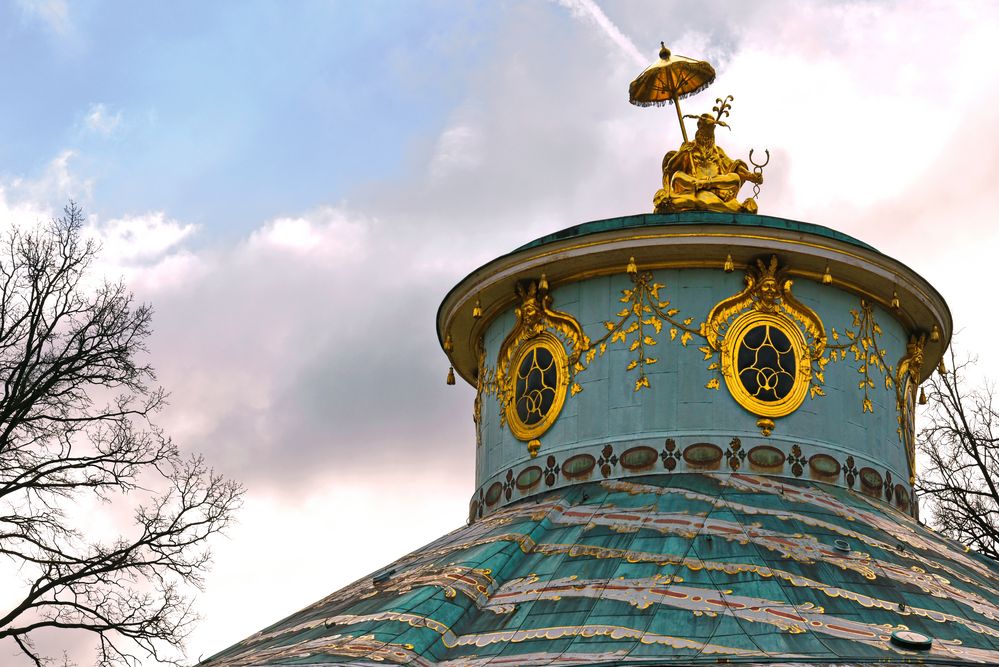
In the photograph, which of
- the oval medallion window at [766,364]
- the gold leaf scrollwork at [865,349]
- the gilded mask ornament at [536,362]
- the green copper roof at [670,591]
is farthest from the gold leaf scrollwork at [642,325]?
the gold leaf scrollwork at [865,349]

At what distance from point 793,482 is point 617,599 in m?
5.05

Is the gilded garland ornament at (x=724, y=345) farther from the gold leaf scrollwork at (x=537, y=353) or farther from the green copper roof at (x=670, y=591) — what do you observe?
the green copper roof at (x=670, y=591)

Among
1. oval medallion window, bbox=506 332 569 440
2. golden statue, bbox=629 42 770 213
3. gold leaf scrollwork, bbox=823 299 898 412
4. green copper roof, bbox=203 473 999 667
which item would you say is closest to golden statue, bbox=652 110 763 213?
golden statue, bbox=629 42 770 213

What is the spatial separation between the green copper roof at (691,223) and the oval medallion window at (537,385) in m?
1.76

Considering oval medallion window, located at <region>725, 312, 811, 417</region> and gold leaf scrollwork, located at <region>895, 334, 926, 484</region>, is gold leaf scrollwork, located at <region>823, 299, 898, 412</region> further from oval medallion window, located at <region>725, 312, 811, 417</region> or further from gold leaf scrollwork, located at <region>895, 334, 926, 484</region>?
oval medallion window, located at <region>725, 312, 811, 417</region>

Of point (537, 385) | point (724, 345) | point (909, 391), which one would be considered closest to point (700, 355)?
point (724, 345)

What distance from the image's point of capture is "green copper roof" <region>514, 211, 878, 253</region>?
86.9ft

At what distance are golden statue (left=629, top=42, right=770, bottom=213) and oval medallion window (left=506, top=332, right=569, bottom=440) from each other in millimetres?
3335

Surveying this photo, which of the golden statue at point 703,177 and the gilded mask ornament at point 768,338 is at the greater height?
the golden statue at point 703,177

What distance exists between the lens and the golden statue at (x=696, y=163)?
94.3 ft

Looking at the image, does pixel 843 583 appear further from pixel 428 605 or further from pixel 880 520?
pixel 428 605

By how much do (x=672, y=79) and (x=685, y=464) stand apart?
8.63 m

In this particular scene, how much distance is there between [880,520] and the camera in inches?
977

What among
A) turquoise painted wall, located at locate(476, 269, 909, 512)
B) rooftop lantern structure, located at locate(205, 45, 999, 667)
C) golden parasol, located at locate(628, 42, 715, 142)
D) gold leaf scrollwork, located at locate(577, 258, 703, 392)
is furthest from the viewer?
golden parasol, located at locate(628, 42, 715, 142)
